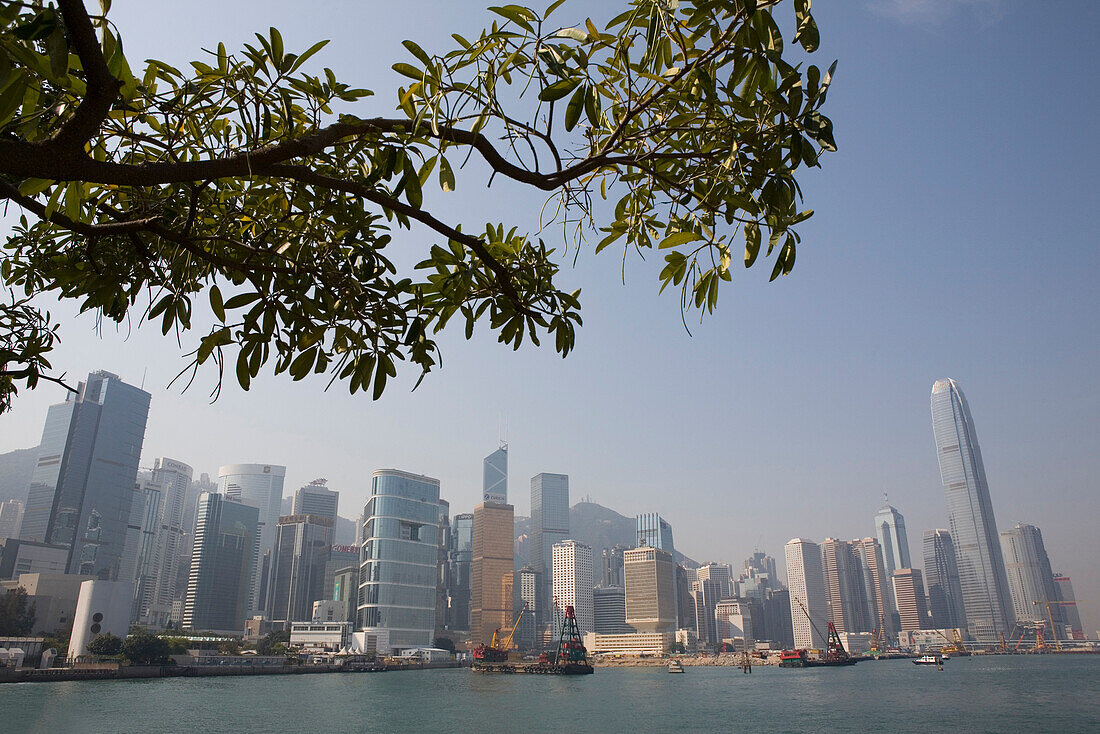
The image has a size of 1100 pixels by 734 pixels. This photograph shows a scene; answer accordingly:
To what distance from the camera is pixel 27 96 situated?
1712 millimetres

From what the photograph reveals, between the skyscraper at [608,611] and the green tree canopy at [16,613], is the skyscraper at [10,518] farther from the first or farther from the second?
the skyscraper at [608,611]

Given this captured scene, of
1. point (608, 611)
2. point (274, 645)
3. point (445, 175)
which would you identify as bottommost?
point (274, 645)

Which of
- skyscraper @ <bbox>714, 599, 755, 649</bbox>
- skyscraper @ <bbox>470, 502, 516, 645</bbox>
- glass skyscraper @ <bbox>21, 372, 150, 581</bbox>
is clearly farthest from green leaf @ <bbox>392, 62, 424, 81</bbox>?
skyscraper @ <bbox>714, 599, 755, 649</bbox>

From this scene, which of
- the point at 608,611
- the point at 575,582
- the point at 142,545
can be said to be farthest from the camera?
the point at 608,611

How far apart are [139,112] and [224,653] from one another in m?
92.6

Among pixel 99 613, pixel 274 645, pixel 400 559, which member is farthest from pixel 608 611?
pixel 99 613

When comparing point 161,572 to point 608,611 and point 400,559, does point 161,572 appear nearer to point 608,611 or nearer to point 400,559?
point 400,559

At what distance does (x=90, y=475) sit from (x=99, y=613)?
3192 inches

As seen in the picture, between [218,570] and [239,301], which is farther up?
[218,570]

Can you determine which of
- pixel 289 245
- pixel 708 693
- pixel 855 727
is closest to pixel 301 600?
pixel 708 693

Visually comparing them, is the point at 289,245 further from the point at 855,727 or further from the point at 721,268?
the point at 855,727

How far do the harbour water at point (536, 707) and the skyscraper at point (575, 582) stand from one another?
121 m

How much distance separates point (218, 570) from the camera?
495ft

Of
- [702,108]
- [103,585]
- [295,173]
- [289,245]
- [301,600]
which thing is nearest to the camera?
[295,173]
